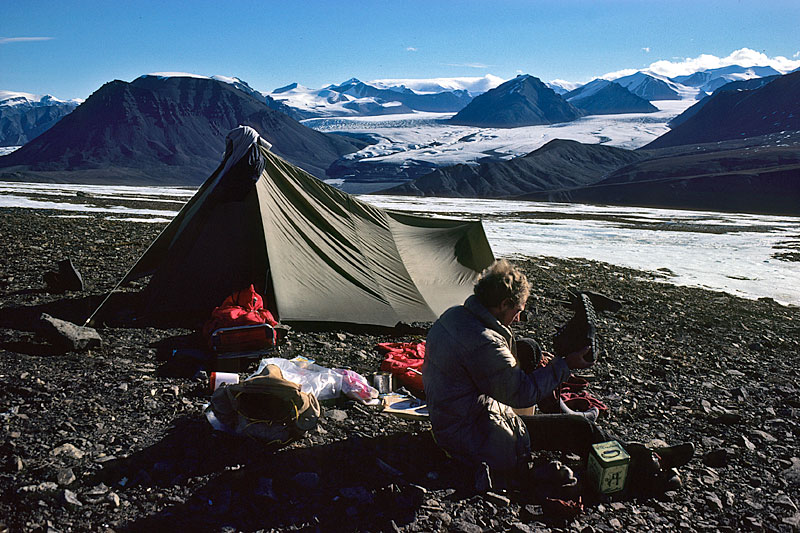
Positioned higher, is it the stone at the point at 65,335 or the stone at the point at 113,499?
the stone at the point at 65,335

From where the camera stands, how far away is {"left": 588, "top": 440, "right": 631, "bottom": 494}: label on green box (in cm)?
397

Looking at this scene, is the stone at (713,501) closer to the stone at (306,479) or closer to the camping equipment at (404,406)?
the camping equipment at (404,406)

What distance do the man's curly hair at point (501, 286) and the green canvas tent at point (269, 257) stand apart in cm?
412

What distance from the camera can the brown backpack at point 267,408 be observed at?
450 cm

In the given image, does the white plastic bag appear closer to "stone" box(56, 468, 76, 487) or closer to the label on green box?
"stone" box(56, 468, 76, 487)

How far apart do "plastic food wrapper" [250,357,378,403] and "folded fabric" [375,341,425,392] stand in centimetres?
40

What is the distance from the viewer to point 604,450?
4059 millimetres

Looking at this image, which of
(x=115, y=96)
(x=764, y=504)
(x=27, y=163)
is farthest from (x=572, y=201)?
(x=115, y=96)

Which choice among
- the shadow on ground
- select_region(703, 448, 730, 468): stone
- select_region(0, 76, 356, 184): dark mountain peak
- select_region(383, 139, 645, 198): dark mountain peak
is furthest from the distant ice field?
the shadow on ground

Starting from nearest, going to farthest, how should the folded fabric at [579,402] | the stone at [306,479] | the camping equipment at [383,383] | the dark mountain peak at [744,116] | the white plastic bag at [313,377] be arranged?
the stone at [306,479] < the folded fabric at [579,402] < the white plastic bag at [313,377] < the camping equipment at [383,383] < the dark mountain peak at [744,116]

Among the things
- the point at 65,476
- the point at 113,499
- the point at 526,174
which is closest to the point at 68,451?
the point at 65,476

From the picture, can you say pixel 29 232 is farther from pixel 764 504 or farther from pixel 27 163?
pixel 27 163

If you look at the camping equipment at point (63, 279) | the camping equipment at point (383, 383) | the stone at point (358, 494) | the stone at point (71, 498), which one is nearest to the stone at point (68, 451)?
the stone at point (71, 498)

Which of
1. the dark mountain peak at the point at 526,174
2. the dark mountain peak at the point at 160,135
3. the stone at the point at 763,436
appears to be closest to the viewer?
the stone at the point at 763,436
